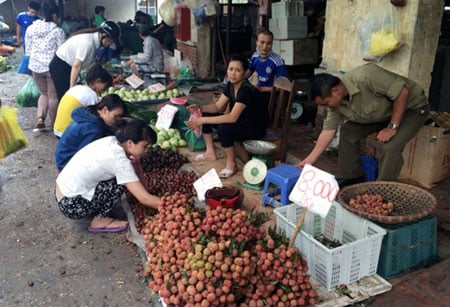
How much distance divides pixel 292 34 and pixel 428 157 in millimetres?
3674

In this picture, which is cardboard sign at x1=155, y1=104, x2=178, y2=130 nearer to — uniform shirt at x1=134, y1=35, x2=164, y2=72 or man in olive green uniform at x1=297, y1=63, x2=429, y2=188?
man in olive green uniform at x1=297, y1=63, x2=429, y2=188

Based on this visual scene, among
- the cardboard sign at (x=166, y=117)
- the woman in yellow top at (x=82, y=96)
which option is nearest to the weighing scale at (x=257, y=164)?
the cardboard sign at (x=166, y=117)

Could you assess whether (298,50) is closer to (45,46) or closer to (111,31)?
(111,31)

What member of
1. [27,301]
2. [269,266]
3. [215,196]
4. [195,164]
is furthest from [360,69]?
[27,301]

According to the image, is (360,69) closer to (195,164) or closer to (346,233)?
(346,233)

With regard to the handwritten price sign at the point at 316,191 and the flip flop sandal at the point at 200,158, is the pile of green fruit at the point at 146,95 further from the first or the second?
the handwritten price sign at the point at 316,191

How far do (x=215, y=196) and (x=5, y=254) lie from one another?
170cm

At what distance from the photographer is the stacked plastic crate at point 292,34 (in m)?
6.69

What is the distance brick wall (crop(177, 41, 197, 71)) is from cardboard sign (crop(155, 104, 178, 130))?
3700 mm

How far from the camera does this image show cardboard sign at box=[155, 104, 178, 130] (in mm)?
5344

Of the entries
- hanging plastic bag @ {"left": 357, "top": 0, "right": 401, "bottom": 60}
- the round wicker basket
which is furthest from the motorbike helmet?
the round wicker basket

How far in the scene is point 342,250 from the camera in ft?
7.95

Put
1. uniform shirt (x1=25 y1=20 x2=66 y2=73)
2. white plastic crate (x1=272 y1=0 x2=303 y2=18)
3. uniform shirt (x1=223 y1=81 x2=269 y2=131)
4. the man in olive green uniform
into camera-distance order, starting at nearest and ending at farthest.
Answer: the man in olive green uniform → uniform shirt (x1=223 y1=81 x2=269 y2=131) → uniform shirt (x1=25 y1=20 x2=66 y2=73) → white plastic crate (x1=272 y1=0 x2=303 y2=18)

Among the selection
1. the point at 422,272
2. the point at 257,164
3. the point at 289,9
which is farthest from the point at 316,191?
the point at 289,9
